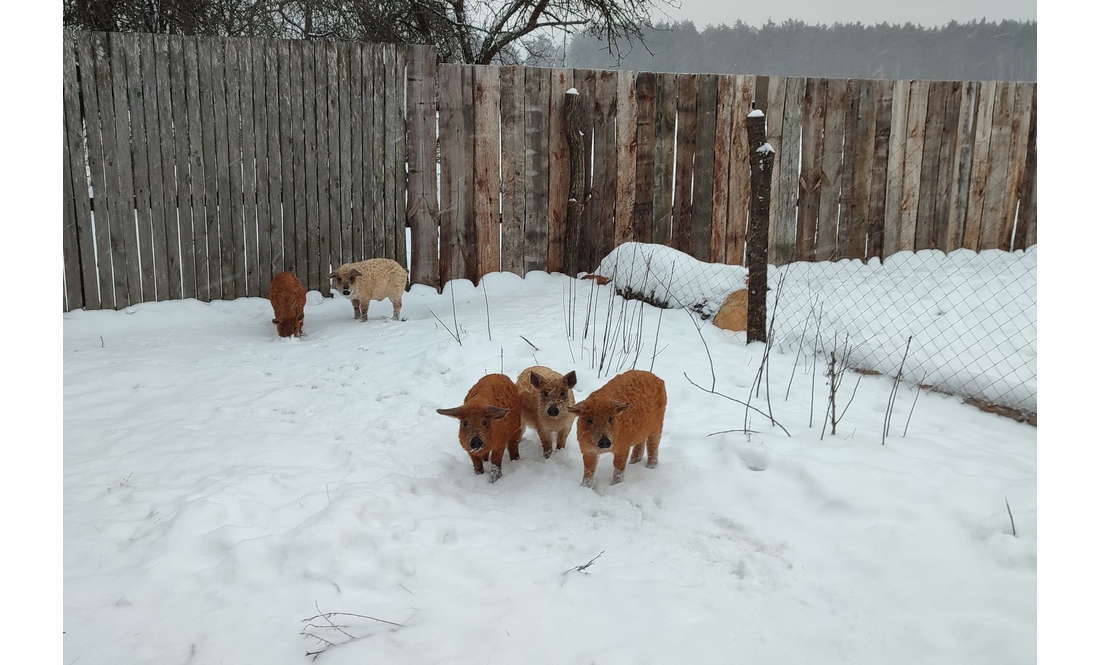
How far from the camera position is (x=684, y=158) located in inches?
299

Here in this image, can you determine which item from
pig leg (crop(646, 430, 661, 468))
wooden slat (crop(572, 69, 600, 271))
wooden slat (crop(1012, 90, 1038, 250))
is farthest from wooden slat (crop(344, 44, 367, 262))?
wooden slat (crop(1012, 90, 1038, 250))

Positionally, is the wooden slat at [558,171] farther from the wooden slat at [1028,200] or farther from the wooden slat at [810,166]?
the wooden slat at [1028,200]

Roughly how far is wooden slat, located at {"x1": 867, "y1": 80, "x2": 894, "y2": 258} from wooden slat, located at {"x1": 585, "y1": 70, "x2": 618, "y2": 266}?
3136mm

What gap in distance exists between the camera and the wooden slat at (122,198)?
5.90 m

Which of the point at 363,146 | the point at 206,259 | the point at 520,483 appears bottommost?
the point at 520,483

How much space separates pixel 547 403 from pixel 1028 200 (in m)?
8.70

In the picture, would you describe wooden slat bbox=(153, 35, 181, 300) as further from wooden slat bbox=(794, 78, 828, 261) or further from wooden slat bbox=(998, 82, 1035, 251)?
wooden slat bbox=(998, 82, 1035, 251)

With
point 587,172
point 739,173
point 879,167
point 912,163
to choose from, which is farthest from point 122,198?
point 912,163

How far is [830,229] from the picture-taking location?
27.0ft

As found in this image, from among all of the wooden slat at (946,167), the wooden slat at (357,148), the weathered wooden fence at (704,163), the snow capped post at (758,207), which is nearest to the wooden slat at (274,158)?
the wooden slat at (357,148)

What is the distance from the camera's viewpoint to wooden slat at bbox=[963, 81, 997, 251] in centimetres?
849

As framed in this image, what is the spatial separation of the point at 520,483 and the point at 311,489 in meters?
1.02

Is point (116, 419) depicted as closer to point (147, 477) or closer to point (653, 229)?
point (147, 477)

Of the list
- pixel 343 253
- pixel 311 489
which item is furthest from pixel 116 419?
pixel 343 253
